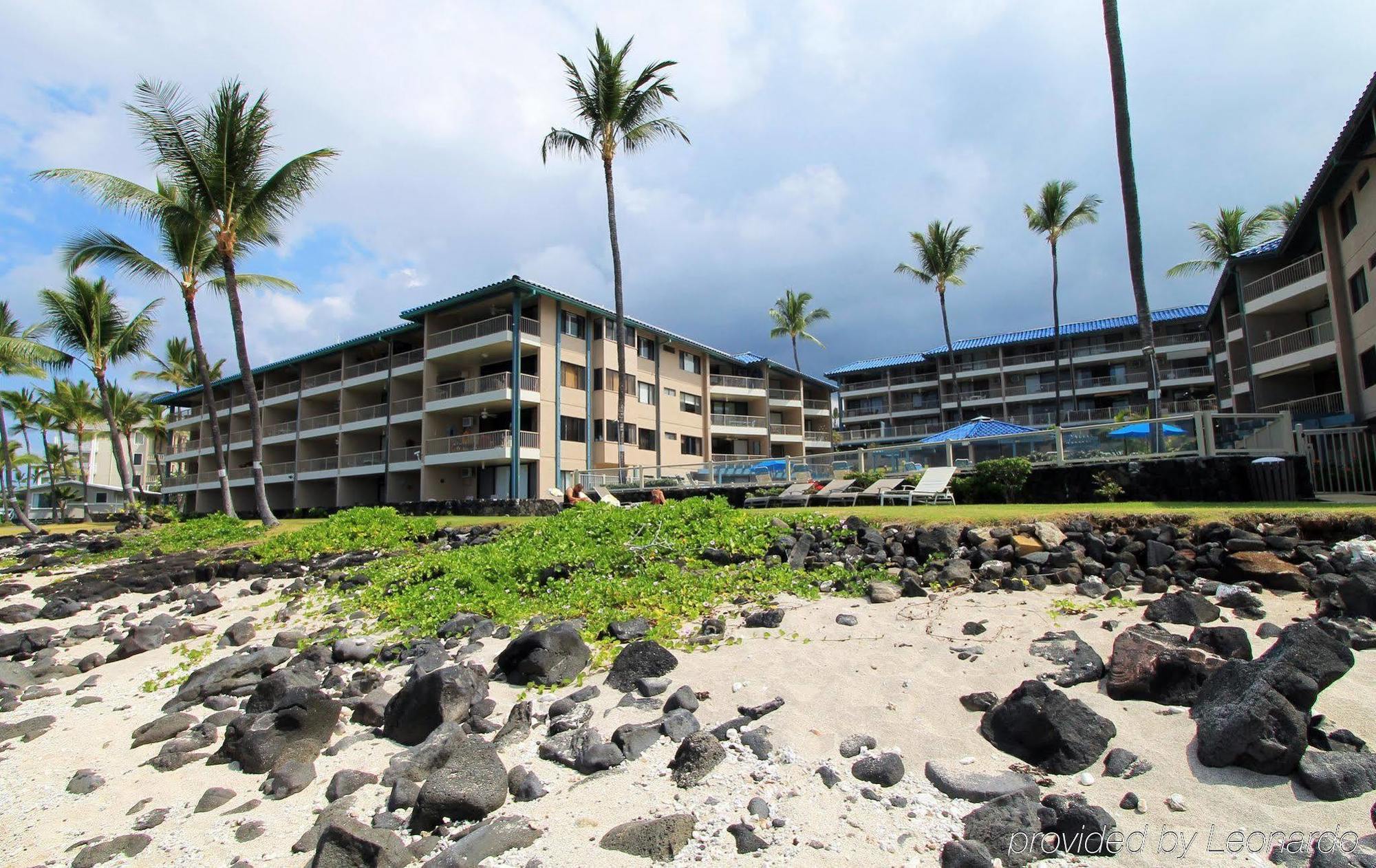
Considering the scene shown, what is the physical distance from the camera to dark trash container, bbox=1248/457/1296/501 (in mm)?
11680

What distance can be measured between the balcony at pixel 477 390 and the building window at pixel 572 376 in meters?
1.68

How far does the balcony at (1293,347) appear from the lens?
23531 mm

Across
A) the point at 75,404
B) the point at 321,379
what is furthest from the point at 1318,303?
the point at 75,404

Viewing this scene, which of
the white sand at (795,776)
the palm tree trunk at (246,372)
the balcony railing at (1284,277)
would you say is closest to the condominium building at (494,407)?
the palm tree trunk at (246,372)

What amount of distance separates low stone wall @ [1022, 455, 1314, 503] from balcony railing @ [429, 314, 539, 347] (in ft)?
77.4

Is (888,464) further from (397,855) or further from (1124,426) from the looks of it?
(397,855)

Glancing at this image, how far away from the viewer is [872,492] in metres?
15.6

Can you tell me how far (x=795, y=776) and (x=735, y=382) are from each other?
40886 millimetres

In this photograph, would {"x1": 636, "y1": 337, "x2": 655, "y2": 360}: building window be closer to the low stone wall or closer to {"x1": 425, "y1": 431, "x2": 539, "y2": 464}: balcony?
{"x1": 425, "y1": 431, "x2": 539, "y2": 464}: balcony

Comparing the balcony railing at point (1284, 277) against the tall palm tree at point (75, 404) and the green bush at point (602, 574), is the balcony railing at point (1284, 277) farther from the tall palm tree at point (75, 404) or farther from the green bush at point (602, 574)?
the tall palm tree at point (75, 404)

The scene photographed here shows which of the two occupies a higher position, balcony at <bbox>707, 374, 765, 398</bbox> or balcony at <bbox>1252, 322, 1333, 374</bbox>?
balcony at <bbox>707, 374, 765, 398</bbox>

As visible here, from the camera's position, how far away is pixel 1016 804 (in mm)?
3369

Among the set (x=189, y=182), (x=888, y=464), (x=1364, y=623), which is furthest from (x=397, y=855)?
(x=189, y=182)

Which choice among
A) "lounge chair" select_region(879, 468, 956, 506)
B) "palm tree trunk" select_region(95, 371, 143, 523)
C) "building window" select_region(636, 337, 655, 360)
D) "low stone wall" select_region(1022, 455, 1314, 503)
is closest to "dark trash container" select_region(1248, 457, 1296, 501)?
"low stone wall" select_region(1022, 455, 1314, 503)
